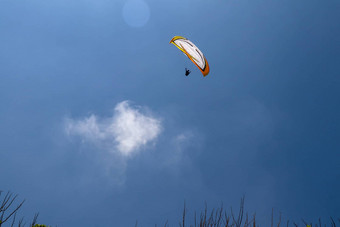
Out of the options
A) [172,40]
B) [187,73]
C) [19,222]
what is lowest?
[19,222]

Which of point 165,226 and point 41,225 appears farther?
point 41,225

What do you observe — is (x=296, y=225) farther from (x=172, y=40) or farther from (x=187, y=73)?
(x=172, y=40)

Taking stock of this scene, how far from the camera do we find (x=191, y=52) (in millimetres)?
23562

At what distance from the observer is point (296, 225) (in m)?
7.45

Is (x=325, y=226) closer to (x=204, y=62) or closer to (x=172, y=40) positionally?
(x=204, y=62)

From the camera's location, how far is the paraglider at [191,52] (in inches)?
873

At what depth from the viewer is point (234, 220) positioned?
816 centimetres

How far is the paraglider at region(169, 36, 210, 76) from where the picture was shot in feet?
72.7

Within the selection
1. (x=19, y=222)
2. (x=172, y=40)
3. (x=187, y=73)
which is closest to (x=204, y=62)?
(x=187, y=73)

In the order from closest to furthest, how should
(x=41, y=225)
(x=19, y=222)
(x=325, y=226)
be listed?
1. (x=325, y=226)
2. (x=19, y=222)
3. (x=41, y=225)

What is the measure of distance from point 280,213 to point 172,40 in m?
18.1

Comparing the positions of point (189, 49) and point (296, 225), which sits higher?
point (189, 49)

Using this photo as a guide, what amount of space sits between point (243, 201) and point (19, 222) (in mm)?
8042

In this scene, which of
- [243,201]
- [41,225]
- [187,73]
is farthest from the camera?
[187,73]
